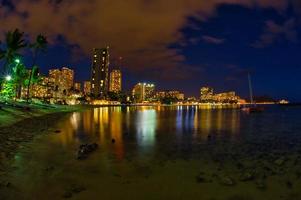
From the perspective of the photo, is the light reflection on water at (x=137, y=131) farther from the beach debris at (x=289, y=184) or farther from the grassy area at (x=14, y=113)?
the beach debris at (x=289, y=184)

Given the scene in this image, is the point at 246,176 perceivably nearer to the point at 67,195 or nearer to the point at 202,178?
the point at 202,178

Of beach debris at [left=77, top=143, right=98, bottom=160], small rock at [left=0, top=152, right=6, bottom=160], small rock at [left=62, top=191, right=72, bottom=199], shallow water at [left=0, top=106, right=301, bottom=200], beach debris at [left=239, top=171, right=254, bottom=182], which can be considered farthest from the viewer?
beach debris at [left=77, top=143, right=98, bottom=160]

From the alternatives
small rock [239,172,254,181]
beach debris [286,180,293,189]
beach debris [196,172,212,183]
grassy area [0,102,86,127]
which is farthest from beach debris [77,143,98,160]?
grassy area [0,102,86,127]

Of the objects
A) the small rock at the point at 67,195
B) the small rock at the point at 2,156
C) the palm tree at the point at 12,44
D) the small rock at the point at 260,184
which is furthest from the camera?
the palm tree at the point at 12,44

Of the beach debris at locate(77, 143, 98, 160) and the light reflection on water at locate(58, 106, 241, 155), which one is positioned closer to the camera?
the beach debris at locate(77, 143, 98, 160)

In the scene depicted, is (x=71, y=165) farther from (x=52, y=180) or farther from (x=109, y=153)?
(x=109, y=153)

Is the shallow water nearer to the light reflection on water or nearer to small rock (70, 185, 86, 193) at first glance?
small rock (70, 185, 86, 193)

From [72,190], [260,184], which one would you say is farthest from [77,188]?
[260,184]

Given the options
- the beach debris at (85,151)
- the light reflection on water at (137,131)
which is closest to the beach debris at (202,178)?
the light reflection on water at (137,131)

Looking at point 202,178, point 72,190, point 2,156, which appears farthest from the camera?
point 2,156

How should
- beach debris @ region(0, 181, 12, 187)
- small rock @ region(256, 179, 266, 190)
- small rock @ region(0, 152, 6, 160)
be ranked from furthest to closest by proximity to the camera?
small rock @ region(0, 152, 6, 160) < small rock @ region(256, 179, 266, 190) < beach debris @ region(0, 181, 12, 187)

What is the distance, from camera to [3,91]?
102438 mm

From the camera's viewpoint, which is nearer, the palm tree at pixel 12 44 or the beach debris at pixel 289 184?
the beach debris at pixel 289 184

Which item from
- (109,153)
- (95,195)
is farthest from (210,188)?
(109,153)
